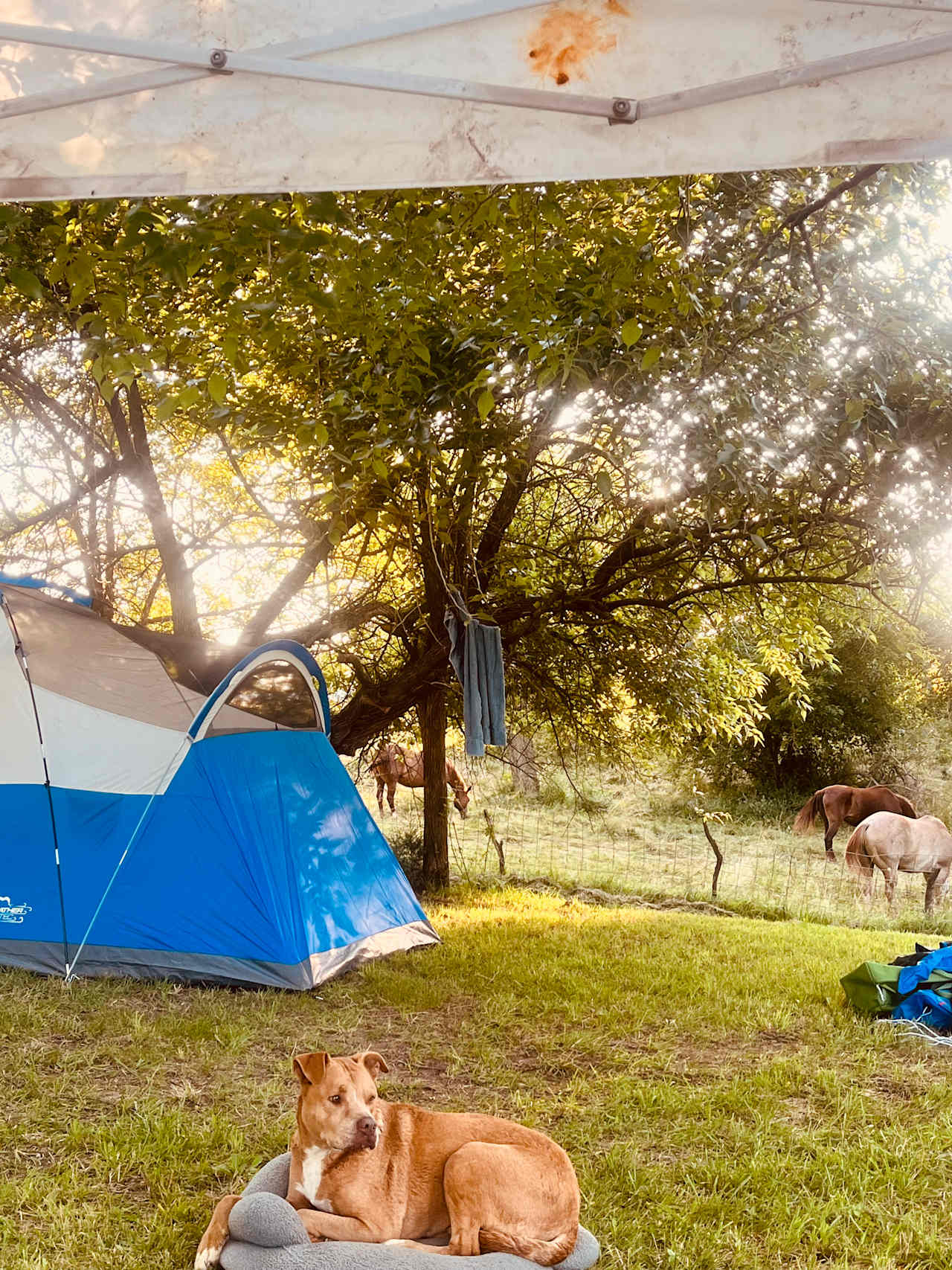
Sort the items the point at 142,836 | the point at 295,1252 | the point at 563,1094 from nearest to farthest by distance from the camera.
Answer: the point at 295,1252 → the point at 563,1094 → the point at 142,836

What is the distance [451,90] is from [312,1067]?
237cm

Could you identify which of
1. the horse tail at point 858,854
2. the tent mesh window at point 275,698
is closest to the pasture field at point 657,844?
the horse tail at point 858,854

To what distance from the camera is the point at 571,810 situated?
43.5 ft

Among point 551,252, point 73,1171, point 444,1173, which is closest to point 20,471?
point 551,252

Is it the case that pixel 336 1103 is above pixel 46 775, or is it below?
below

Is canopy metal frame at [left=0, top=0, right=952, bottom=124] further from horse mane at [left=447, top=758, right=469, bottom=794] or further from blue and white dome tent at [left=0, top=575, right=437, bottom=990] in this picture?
horse mane at [left=447, top=758, right=469, bottom=794]

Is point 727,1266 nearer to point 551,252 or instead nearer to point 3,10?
point 3,10

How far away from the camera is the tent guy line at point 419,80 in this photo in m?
1.15

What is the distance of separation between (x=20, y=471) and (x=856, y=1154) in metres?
6.62

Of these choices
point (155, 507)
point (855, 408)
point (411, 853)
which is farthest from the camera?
point (411, 853)

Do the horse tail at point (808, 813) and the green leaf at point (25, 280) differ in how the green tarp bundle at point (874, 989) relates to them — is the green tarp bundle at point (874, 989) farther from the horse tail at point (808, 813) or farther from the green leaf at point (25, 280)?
the horse tail at point (808, 813)

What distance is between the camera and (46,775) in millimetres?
5262

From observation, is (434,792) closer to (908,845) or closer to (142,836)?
(142,836)

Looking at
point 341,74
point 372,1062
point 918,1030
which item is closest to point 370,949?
point 918,1030
